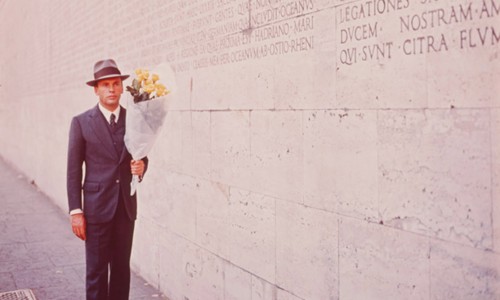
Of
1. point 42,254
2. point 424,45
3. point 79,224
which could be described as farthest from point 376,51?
point 42,254

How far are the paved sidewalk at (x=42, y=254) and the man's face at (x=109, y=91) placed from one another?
2183 millimetres

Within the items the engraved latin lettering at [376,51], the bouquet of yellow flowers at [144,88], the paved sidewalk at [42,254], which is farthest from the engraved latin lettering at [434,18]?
the paved sidewalk at [42,254]

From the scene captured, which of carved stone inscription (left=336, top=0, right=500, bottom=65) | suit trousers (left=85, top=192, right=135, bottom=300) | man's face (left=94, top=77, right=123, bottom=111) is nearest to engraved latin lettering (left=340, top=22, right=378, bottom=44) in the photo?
carved stone inscription (left=336, top=0, right=500, bottom=65)

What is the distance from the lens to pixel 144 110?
441 cm

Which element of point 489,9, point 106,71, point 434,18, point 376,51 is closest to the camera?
point 489,9

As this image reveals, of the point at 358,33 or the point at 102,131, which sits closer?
the point at 358,33

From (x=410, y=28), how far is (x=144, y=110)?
85.1 inches

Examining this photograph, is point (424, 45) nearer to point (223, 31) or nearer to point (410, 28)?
point (410, 28)

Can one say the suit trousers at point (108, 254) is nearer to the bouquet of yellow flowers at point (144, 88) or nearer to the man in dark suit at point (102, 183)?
the man in dark suit at point (102, 183)

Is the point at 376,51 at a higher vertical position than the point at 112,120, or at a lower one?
higher

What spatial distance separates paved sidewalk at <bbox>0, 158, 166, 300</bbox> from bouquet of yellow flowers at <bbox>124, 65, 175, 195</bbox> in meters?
2.12

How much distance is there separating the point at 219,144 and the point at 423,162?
2.34m

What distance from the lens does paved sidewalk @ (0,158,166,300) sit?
21.0 feet

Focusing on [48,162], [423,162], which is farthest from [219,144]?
[48,162]
